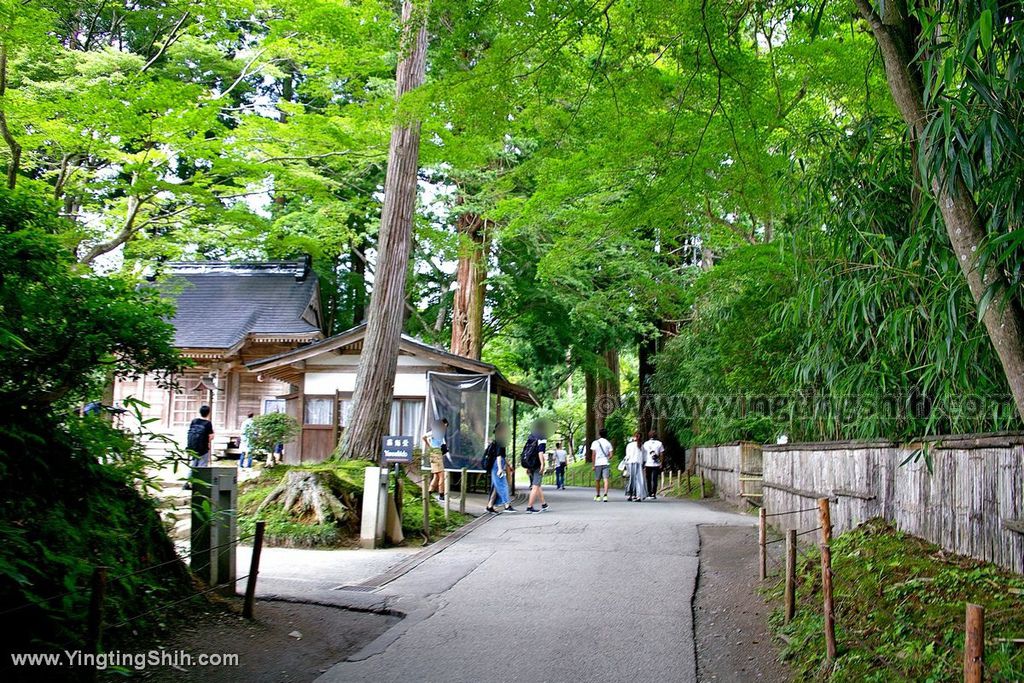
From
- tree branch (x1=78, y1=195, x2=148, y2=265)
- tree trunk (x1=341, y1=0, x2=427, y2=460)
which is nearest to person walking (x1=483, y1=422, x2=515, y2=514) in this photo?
tree trunk (x1=341, y1=0, x2=427, y2=460)

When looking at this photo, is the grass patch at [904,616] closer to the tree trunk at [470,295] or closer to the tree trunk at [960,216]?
the tree trunk at [960,216]

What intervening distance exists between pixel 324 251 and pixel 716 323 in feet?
36.0

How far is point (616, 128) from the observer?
453 inches

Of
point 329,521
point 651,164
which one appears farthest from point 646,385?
point 329,521

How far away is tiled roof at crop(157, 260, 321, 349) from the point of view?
26.1 m

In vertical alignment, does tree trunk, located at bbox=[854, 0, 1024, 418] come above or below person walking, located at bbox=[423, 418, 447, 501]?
above

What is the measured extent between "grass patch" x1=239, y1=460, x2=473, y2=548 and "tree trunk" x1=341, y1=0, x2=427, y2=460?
2.58 feet

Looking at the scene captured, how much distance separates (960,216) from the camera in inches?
189

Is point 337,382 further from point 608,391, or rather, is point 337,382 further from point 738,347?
point 608,391

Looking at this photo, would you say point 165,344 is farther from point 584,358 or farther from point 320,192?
point 584,358

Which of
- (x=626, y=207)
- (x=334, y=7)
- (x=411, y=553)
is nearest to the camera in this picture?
(x=411, y=553)

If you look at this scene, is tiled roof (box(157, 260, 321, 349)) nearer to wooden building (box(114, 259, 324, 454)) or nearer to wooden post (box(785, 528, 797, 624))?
wooden building (box(114, 259, 324, 454))

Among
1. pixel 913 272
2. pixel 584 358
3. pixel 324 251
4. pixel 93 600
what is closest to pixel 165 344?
pixel 93 600

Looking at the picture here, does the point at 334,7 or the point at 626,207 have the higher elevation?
the point at 334,7
